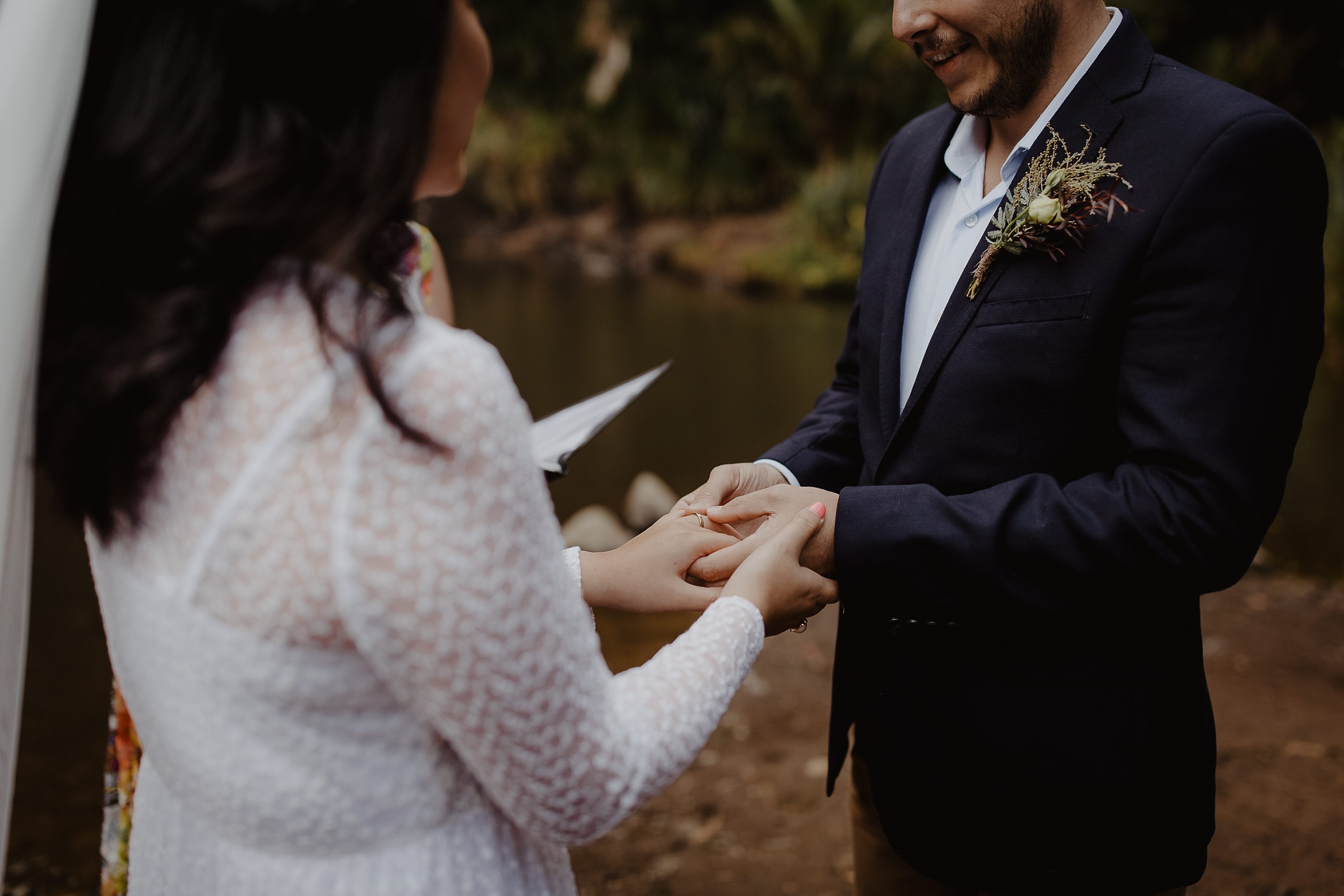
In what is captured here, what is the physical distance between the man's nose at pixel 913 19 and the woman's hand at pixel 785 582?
30.9 inches

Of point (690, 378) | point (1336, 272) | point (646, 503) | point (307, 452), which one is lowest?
point (690, 378)

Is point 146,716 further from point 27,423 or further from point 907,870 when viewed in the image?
point 907,870

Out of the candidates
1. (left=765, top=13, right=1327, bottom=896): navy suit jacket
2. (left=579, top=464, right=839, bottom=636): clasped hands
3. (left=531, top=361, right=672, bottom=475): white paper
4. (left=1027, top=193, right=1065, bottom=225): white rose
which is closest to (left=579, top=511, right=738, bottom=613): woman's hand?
(left=579, top=464, right=839, bottom=636): clasped hands

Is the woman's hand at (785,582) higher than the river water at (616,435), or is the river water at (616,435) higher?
the woman's hand at (785,582)

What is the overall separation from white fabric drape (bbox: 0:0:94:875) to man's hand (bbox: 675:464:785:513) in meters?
1.00

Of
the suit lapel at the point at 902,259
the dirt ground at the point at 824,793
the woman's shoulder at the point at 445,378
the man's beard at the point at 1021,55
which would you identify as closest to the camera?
the woman's shoulder at the point at 445,378

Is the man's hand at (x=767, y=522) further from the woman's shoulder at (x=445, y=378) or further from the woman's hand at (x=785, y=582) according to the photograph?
the woman's shoulder at (x=445, y=378)

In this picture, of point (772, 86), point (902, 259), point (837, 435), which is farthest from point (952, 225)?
point (772, 86)

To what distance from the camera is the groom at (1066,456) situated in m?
1.24

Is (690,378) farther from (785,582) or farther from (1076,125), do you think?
(785,582)

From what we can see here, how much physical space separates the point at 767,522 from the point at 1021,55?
0.81 metres

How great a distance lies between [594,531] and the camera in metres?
5.17

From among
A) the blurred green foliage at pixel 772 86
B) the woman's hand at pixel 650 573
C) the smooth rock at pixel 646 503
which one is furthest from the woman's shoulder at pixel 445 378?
the blurred green foliage at pixel 772 86

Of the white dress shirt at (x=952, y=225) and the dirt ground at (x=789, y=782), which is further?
the dirt ground at (x=789, y=782)
